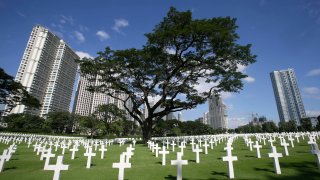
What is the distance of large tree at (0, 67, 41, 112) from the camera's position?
26.5m

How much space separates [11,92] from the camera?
28.1m

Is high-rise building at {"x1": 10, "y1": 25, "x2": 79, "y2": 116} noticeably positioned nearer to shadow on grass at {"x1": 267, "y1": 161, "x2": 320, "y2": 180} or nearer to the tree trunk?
the tree trunk

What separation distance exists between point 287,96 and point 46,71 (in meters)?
148

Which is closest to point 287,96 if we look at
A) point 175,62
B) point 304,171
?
point 175,62

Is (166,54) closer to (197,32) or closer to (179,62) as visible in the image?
(179,62)

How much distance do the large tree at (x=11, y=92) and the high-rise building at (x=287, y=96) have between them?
448 ft

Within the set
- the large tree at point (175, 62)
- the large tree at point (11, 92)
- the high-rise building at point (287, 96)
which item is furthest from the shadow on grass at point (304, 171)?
the high-rise building at point (287, 96)

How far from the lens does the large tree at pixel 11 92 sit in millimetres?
26531

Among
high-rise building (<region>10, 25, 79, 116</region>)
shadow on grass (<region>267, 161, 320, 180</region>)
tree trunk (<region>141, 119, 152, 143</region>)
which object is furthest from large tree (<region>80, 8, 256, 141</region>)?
high-rise building (<region>10, 25, 79, 116</region>)

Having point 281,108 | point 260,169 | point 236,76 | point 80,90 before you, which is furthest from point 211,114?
point 260,169

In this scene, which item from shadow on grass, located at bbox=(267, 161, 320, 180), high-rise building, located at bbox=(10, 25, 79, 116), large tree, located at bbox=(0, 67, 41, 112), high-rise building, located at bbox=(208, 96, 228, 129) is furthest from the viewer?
high-rise building, located at bbox=(208, 96, 228, 129)

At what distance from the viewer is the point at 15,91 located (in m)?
28.4

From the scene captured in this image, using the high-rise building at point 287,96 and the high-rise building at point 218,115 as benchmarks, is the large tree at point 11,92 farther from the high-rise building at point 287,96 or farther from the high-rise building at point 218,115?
the high-rise building at point 287,96

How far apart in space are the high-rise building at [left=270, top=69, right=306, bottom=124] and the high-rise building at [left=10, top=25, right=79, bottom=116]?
135m
